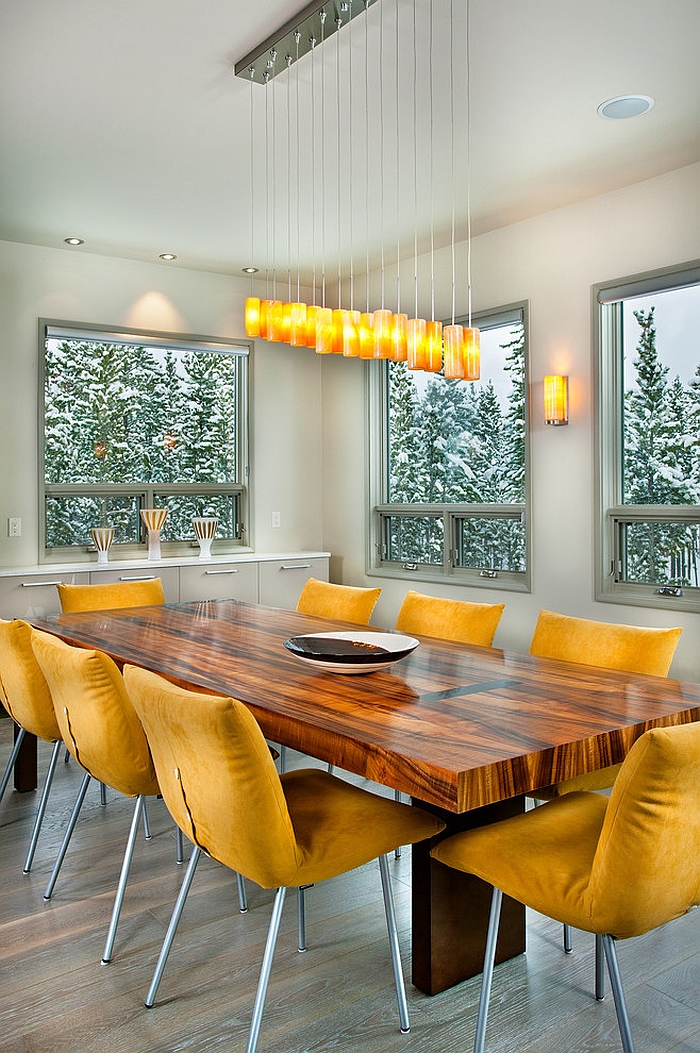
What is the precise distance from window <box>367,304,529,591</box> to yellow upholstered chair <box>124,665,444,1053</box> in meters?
2.95

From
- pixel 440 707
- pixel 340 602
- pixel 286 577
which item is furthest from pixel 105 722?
pixel 286 577

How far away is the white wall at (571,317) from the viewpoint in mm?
3971

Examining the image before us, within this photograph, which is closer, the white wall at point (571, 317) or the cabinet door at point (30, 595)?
the white wall at point (571, 317)

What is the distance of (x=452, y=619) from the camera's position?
3213 mm

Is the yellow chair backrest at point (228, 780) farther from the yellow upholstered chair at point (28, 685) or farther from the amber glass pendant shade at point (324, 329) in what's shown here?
the amber glass pendant shade at point (324, 329)

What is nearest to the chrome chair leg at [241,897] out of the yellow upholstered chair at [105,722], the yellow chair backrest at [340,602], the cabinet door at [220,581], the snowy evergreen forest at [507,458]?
the yellow upholstered chair at [105,722]

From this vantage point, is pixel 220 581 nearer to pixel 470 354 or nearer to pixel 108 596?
pixel 108 596

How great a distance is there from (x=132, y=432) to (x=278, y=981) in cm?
408

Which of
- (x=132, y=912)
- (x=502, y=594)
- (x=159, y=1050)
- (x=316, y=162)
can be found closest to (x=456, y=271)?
(x=316, y=162)

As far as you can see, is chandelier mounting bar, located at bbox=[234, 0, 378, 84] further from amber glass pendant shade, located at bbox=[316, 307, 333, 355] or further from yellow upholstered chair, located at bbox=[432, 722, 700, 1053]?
yellow upholstered chair, located at bbox=[432, 722, 700, 1053]

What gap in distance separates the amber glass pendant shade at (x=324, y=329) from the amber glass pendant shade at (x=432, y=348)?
1.13 ft

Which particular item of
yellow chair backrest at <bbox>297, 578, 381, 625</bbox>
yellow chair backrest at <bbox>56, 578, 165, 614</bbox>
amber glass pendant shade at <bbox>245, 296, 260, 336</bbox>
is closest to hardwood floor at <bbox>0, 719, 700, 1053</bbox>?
yellow chair backrest at <bbox>297, 578, 381, 625</bbox>

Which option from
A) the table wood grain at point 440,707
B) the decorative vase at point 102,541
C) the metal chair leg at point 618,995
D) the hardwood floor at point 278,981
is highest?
the decorative vase at point 102,541

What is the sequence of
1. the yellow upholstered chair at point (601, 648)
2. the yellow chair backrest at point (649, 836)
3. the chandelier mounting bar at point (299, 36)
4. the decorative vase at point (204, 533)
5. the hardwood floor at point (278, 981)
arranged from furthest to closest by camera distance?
the decorative vase at point (204, 533), the chandelier mounting bar at point (299, 36), the yellow upholstered chair at point (601, 648), the hardwood floor at point (278, 981), the yellow chair backrest at point (649, 836)
